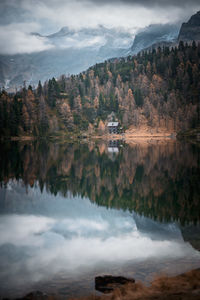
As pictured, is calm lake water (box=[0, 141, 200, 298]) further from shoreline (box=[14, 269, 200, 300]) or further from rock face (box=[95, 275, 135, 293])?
shoreline (box=[14, 269, 200, 300])

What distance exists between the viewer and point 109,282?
14.2 m

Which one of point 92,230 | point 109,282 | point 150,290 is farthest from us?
point 92,230

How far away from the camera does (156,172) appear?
4975 centimetres

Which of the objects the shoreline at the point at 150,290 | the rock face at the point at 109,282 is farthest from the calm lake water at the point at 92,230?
the shoreline at the point at 150,290

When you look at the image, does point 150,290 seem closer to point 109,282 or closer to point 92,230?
point 109,282

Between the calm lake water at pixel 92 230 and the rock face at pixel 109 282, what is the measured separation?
400 millimetres

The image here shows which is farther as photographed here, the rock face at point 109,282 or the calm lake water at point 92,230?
the calm lake water at point 92,230

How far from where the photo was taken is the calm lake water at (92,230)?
50.6 feet

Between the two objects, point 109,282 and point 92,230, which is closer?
point 109,282

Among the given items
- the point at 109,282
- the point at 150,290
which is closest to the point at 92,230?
the point at 109,282

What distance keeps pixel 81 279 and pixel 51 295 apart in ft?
6.58

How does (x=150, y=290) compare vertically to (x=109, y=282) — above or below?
above

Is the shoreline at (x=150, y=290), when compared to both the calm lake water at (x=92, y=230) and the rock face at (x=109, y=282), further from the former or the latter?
the calm lake water at (x=92, y=230)

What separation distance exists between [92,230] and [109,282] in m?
8.57
